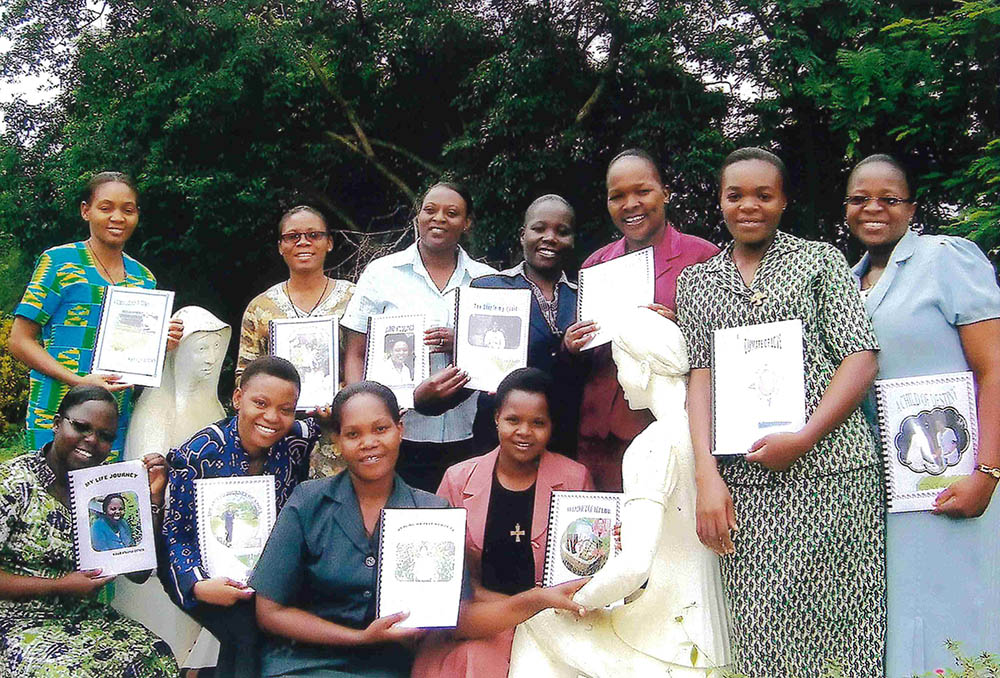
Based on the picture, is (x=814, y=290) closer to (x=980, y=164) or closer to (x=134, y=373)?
(x=134, y=373)

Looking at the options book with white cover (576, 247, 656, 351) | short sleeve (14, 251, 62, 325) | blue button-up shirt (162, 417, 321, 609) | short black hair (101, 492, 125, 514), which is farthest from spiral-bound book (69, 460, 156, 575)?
book with white cover (576, 247, 656, 351)

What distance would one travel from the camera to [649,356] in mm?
3586

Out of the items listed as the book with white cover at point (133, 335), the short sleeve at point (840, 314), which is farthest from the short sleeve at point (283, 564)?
the short sleeve at point (840, 314)

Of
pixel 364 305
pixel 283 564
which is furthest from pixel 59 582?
pixel 364 305

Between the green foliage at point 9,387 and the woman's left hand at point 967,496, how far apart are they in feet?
38.5

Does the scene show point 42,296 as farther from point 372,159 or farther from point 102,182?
point 372,159

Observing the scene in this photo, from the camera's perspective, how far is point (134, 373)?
450 centimetres

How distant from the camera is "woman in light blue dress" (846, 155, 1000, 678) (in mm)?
3447

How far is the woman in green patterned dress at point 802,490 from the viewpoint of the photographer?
3.34m

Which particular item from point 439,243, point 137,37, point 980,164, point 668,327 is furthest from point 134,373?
point 137,37

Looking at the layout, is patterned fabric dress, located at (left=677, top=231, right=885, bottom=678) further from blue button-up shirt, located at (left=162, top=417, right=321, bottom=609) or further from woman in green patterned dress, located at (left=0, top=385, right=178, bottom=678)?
woman in green patterned dress, located at (left=0, top=385, right=178, bottom=678)

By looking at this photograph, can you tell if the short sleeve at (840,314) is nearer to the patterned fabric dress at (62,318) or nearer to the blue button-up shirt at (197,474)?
the blue button-up shirt at (197,474)

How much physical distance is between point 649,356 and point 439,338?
124cm

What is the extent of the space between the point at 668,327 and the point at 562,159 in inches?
302
